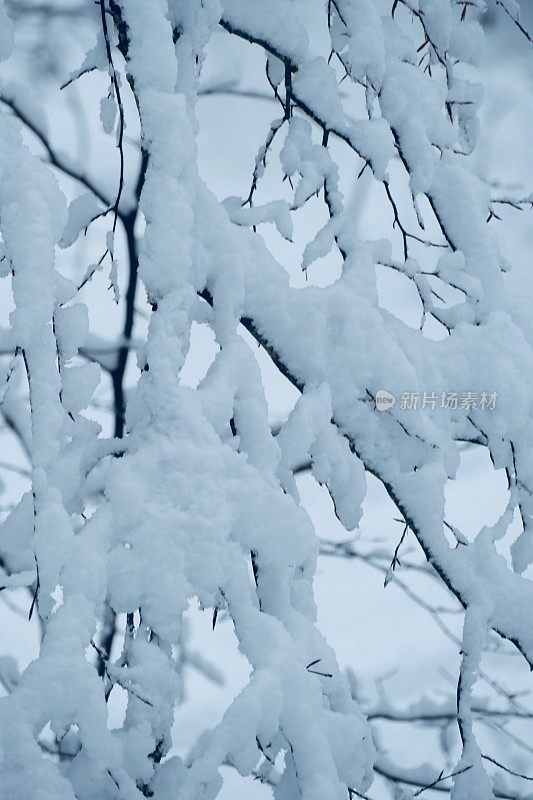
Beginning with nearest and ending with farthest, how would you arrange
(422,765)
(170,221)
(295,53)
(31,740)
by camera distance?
(31,740) < (170,221) < (295,53) < (422,765)

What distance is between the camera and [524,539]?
5.43ft

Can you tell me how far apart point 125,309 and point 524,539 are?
1.91 meters

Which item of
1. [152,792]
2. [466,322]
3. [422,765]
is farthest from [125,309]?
[422,765]

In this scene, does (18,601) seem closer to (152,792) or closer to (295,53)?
(152,792)

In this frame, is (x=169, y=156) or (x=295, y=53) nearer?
(x=169, y=156)

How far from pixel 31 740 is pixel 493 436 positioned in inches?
49.0

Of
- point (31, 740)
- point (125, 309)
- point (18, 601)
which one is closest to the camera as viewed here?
point (31, 740)

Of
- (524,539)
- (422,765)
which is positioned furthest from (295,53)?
(422,765)

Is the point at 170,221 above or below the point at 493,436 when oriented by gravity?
above

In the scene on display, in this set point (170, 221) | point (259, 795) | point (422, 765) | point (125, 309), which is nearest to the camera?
point (170, 221)

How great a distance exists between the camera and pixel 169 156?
108 cm

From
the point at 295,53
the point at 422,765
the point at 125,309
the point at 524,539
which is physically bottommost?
the point at 422,765

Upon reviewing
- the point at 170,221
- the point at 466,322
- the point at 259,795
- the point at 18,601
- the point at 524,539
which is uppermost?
the point at 170,221

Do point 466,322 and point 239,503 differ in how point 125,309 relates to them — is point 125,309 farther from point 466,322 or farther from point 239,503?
point 239,503
